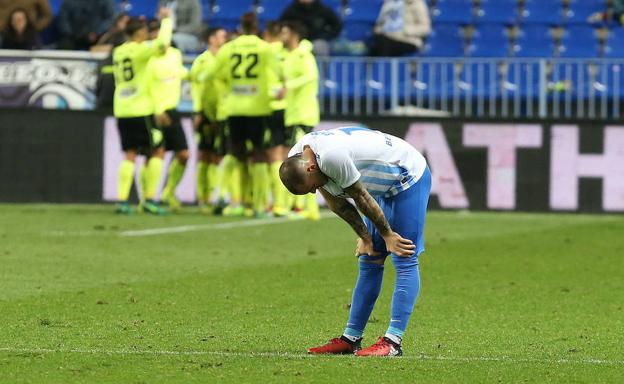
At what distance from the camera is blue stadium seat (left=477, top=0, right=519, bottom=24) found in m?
24.0

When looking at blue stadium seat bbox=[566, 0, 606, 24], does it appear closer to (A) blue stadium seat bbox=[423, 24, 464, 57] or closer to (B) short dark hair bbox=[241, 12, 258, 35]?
(A) blue stadium seat bbox=[423, 24, 464, 57]

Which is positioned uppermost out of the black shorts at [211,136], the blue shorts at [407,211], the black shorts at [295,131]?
the blue shorts at [407,211]

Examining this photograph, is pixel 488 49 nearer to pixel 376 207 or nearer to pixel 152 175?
pixel 152 175

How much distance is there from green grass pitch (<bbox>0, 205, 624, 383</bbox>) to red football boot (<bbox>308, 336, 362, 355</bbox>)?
166 mm

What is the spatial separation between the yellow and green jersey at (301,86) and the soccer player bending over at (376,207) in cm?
1006

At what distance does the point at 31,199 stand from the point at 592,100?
317 inches

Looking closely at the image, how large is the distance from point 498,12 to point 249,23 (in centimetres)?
714

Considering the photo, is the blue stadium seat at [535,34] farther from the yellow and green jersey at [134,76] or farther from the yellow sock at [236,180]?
the yellow and green jersey at [134,76]

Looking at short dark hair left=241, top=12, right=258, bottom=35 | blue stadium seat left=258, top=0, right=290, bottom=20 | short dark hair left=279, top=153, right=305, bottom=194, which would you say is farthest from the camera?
blue stadium seat left=258, top=0, right=290, bottom=20

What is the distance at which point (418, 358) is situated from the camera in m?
7.66

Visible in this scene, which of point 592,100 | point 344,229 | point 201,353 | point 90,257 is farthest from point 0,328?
point 592,100

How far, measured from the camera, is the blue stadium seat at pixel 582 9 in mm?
24219

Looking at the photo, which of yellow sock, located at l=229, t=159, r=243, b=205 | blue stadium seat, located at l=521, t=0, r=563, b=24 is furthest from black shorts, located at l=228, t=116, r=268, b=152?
blue stadium seat, located at l=521, t=0, r=563, b=24

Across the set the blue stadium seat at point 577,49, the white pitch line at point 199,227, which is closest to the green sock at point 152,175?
the white pitch line at point 199,227
